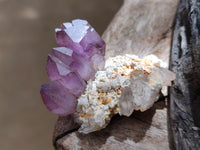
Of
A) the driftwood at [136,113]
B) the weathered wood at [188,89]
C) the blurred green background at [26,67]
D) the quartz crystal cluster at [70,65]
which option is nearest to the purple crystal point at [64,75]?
the quartz crystal cluster at [70,65]

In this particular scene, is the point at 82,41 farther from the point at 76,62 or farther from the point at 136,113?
the point at 136,113

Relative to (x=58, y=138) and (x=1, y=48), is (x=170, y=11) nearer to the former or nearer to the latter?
(x=58, y=138)

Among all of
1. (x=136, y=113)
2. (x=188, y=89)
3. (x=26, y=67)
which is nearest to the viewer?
(x=188, y=89)

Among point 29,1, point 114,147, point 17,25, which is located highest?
point 29,1

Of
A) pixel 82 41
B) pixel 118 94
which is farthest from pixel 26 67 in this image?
pixel 118 94

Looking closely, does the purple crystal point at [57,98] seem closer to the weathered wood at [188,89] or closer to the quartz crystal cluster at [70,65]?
the quartz crystal cluster at [70,65]

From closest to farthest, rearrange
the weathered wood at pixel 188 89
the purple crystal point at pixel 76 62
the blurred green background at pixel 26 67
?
the weathered wood at pixel 188 89 < the purple crystal point at pixel 76 62 < the blurred green background at pixel 26 67

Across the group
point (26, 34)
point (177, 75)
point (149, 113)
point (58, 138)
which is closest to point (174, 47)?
point (177, 75)
